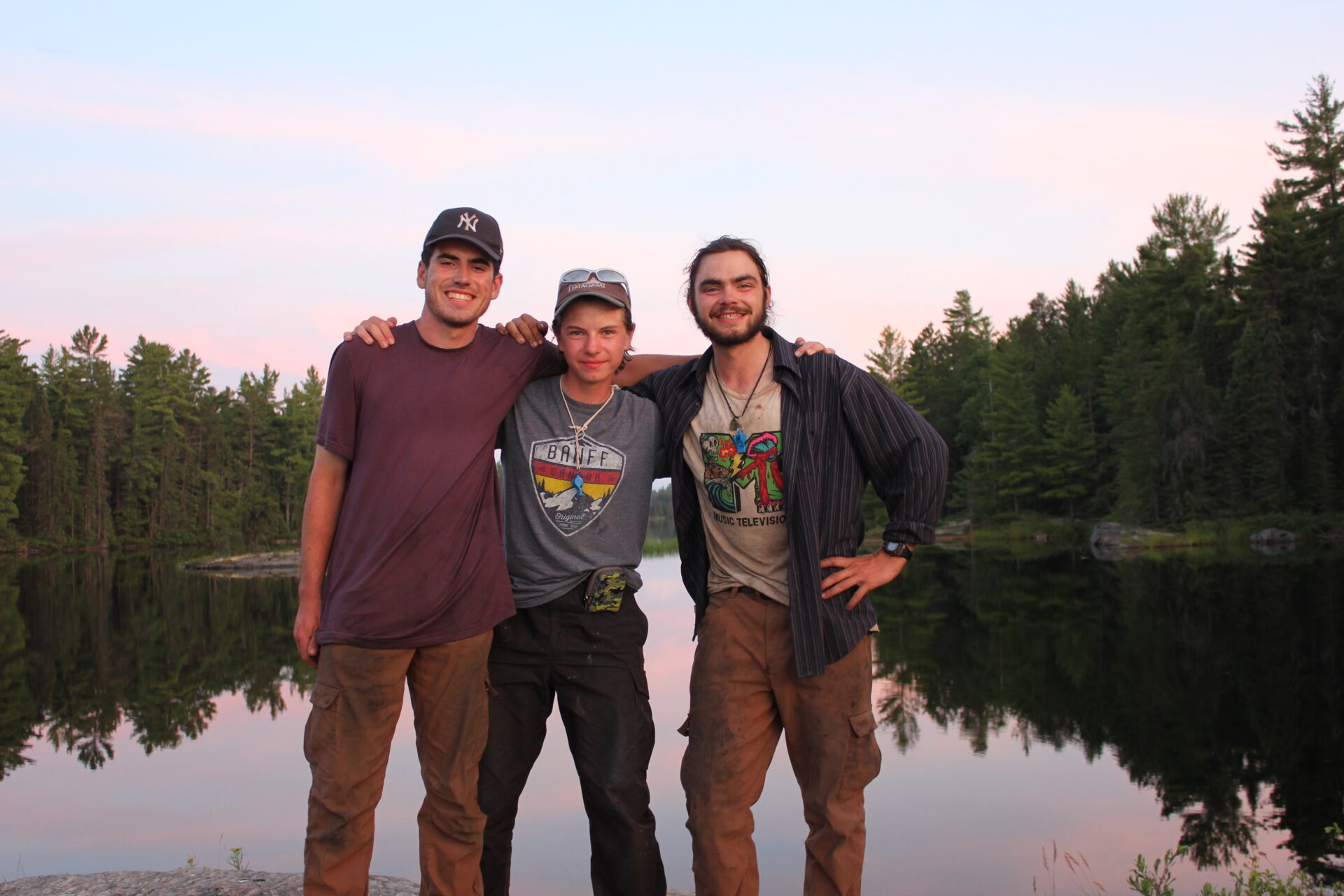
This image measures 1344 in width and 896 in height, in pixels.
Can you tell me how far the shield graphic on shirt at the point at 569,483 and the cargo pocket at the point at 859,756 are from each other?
4.31 ft

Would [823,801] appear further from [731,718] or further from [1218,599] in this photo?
[1218,599]

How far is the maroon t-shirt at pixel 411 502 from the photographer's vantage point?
354 cm

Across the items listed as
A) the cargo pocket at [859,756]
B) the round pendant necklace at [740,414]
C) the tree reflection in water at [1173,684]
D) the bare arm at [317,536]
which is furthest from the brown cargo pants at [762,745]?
the tree reflection in water at [1173,684]

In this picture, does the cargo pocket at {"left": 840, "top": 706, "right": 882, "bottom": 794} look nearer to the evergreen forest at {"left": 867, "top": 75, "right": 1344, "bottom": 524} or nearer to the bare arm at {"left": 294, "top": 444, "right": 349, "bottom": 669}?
the bare arm at {"left": 294, "top": 444, "right": 349, "bottom": 669}

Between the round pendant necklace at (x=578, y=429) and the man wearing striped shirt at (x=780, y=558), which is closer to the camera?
the man wearing striped shirt at (x=780, y=558)

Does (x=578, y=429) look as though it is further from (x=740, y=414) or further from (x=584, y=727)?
(x=584, y=727)

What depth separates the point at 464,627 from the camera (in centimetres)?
363

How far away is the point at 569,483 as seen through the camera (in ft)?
13.0

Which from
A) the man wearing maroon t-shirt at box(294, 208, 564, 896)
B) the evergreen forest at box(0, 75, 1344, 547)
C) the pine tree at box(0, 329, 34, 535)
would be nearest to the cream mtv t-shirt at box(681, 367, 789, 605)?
the man wearing maroon t-shirt at box(294, 208, 564, 896)

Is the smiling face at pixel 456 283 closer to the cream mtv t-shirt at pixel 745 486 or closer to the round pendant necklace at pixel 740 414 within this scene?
the round pendant necklace at pixel 740 414

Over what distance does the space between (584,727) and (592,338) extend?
5.09 ft

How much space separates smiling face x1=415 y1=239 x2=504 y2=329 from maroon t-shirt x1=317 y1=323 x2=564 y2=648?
146mm

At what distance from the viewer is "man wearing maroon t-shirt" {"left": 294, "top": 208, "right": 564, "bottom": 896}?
352cm

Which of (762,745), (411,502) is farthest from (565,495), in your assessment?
(762,745)
